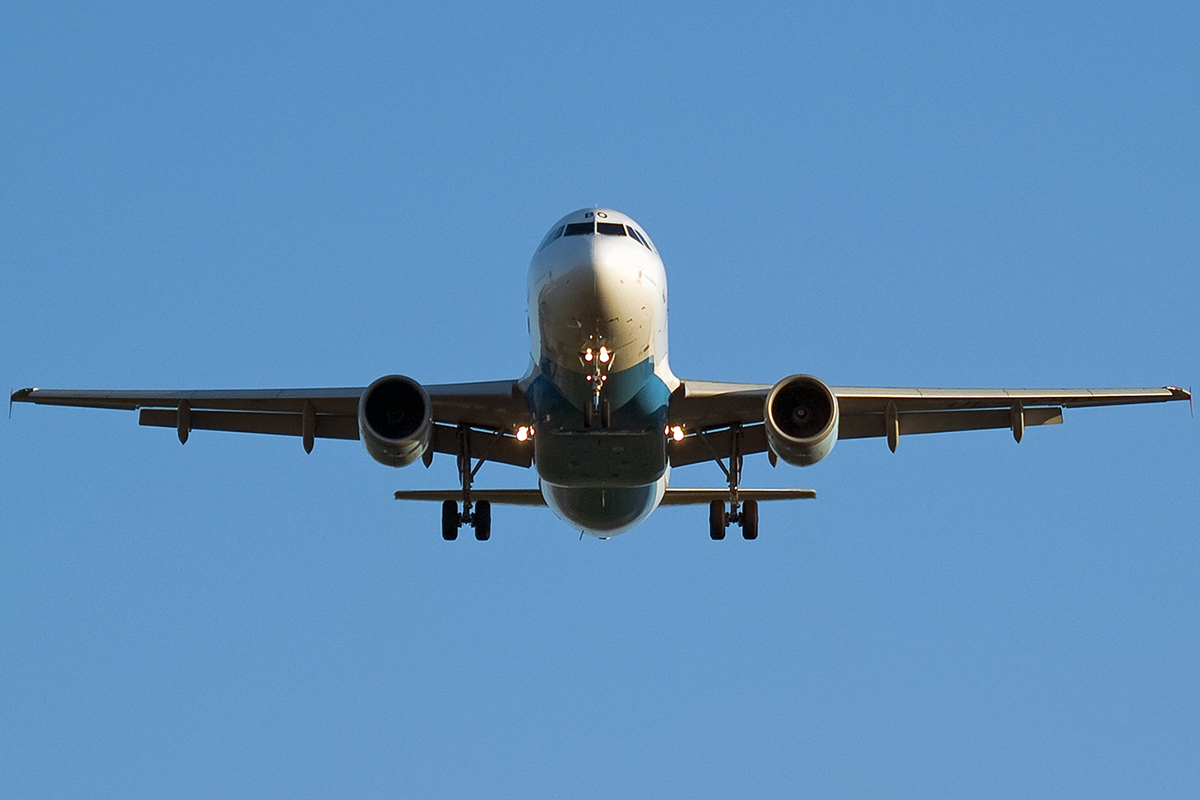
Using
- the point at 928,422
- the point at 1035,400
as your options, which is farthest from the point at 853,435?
the point at 1035,400

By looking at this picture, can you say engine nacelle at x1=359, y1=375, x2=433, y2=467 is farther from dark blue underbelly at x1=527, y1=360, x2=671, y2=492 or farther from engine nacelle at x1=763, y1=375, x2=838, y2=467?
engine nacelle at x1=763, y1=375, x2=838, y2=467

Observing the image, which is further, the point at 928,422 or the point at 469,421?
the point at 928,422

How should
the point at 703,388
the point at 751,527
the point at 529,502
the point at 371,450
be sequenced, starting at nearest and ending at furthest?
the point at 371,450, the point at 703,388, the point at 529,502, the point at 751,527

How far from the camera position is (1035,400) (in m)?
29.8

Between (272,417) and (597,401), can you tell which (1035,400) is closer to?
(597,401)

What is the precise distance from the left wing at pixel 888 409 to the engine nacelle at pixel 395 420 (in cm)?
460

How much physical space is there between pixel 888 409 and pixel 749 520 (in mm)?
4522

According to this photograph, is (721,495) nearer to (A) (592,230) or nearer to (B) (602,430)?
(B) (602,430)

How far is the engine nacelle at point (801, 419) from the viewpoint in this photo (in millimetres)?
25953

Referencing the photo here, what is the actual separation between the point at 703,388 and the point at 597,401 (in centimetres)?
280

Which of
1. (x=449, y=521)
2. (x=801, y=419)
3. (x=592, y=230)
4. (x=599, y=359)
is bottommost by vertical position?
(x=449, y=521)

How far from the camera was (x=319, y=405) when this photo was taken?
29.5m

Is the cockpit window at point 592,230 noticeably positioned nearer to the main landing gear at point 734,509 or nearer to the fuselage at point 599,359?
the fuselage at point 599,359

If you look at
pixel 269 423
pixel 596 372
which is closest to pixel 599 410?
pixel 596 372
